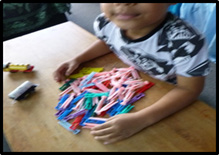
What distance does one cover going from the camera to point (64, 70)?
0.79 metres

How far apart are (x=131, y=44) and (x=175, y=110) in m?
0.26

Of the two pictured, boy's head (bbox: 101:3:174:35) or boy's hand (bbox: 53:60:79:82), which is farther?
boy's hand (bbox: 53:60:79:82)

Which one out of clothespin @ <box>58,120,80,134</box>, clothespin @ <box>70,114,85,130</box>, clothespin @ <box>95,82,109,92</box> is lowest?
clothespin @ <box>58,120,80,134</box>

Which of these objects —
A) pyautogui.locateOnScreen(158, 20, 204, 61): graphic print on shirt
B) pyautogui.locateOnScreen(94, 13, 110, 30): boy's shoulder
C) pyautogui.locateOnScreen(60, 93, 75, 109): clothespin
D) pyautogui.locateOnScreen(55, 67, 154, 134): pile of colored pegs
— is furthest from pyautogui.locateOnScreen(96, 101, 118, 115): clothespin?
pyautogui.locateOnScreen(94, 13, 110, 30): boy's shoulder

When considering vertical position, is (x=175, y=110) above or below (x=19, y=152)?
above

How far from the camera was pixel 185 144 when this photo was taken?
50 centimetres

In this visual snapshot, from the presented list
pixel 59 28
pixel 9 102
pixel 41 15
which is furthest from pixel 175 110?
pixel 41 15

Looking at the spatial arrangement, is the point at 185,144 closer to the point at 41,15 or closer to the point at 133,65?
the point at 133,65

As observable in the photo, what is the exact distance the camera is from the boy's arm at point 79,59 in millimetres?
775

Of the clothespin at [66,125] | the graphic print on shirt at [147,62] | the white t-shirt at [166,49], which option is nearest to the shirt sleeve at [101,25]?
the white t-shirt at [166,49]

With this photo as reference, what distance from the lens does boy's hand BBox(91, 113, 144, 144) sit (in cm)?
54

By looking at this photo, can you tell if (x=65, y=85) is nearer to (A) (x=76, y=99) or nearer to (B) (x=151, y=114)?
(A) (x=76, y=99)

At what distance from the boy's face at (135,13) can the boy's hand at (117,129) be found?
10.4 inches

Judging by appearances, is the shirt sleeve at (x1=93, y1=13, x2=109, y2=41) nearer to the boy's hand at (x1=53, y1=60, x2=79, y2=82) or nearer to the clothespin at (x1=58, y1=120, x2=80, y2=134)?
the boy's hand at (x1=53, y1=60, x2=79, y2=82)
